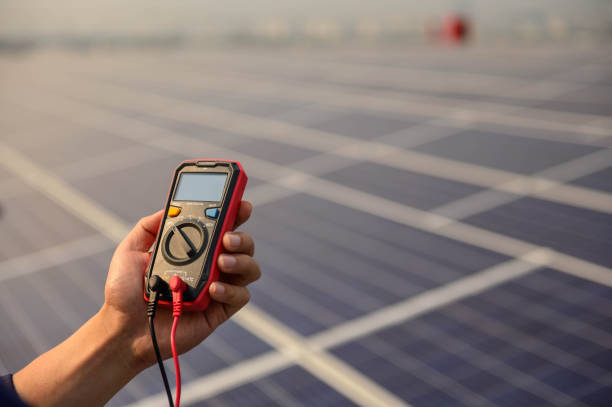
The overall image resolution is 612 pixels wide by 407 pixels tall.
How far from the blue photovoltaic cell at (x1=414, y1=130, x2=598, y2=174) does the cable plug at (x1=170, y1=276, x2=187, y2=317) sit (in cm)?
401

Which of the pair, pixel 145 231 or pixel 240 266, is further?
pixel 145 231

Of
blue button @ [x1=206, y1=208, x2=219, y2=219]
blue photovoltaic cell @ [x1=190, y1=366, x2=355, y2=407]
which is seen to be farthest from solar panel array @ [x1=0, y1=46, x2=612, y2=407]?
blue button @ [x1=206, y1=208, x2=219, y2=219]

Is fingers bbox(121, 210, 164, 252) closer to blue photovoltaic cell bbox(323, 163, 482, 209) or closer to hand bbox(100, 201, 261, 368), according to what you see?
hand bbox(100, 201, 261, 368)

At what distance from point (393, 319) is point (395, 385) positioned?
0.59 meters

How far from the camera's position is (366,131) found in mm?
7227

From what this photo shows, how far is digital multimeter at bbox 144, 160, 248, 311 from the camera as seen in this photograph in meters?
1.96

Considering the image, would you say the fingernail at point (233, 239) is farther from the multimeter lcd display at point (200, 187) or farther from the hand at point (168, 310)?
the multimeter lcd display at point (200, 187)

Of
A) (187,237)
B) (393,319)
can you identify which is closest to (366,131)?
(393,319)

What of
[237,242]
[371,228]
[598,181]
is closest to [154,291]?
[237,242]

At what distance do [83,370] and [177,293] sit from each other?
0.39 metres

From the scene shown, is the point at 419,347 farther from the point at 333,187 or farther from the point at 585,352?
the point at 333,187

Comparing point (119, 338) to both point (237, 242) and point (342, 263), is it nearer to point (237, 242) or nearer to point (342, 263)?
point (237, 242)

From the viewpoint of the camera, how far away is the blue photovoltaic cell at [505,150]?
17.9 ft

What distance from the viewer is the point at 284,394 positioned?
281 centimetres
